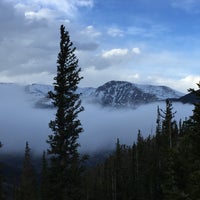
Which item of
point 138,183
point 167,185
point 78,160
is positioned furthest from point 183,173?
point 138,183

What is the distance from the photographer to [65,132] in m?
35.0

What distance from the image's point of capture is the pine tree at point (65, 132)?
112 ft

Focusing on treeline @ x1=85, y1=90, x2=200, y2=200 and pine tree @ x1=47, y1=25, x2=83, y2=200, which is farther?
pine tree @ x1=47, y1=25, x2=83, y2=200

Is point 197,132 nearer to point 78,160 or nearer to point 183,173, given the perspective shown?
point 183,173

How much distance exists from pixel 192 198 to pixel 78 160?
41.0 feet

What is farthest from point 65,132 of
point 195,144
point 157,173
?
point 157,173

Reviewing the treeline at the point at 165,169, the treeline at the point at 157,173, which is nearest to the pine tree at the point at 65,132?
the treeline at the point at 157,173

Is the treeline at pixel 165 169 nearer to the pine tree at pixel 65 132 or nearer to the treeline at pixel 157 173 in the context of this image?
the treeline at pixel 157 173

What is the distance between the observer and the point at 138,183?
83.8m

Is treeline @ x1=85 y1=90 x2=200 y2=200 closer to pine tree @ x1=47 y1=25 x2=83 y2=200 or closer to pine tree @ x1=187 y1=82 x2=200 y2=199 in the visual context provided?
pine tree @ x1=187 y1=82 x2=200 y2=199

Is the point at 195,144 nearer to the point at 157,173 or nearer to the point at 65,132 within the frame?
the point at 65,132

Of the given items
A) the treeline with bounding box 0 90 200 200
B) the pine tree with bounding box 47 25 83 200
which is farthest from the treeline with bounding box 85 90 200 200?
the pine tree with bounding box 47 25 83 200

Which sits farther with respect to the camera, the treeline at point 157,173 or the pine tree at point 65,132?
the pine tree at point 65,132

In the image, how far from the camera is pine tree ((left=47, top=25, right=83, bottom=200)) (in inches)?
1341
